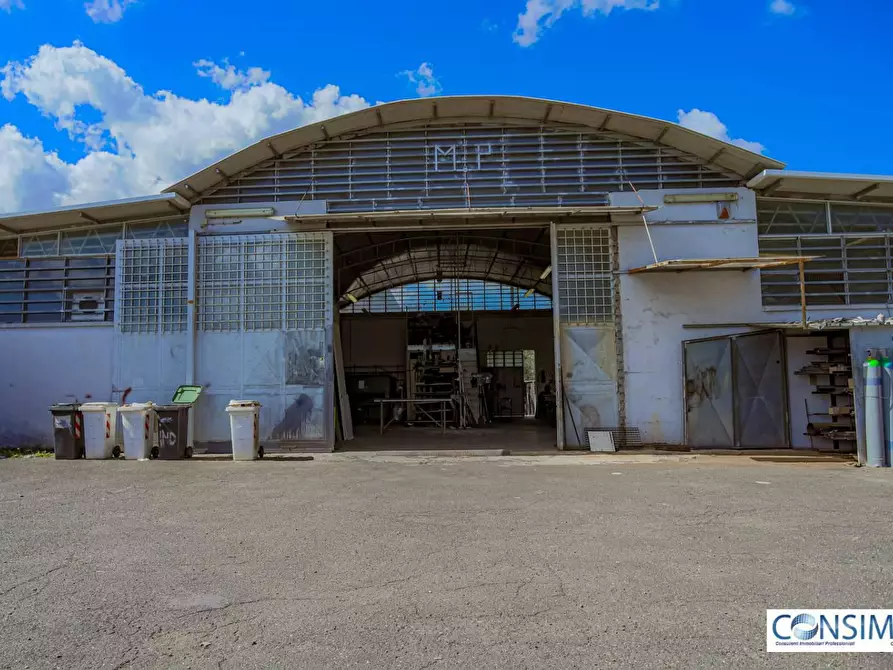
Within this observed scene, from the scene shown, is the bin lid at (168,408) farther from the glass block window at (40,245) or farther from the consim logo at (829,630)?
the consim logo at (829,630)

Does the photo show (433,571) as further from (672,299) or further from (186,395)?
(672,299)

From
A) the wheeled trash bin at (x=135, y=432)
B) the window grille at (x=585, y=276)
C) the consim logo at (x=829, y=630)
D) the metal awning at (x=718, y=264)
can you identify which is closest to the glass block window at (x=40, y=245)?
the wheeled trash bin at (x=135, y=432)

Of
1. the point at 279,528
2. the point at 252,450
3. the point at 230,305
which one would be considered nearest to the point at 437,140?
the point at 230,305

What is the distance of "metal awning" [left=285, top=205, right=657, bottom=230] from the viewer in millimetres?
12266

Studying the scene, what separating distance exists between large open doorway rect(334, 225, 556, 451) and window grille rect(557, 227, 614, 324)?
3.00 m

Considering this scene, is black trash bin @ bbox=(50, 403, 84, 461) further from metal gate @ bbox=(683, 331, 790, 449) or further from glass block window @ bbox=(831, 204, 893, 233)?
glass block window @ bbox=(831, 204, 893, 233)

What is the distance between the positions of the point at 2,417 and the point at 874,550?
611 inches

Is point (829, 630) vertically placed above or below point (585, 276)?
below

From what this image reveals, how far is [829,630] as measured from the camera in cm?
357

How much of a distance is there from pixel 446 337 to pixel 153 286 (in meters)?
11.1

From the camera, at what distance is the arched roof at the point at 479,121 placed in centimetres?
1248

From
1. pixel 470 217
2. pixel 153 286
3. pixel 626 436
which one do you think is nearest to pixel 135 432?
pixel 153 286

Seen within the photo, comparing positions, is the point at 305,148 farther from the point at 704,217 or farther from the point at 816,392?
the point at 816,392

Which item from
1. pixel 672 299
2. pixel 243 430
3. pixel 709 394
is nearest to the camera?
pixel 243 430
